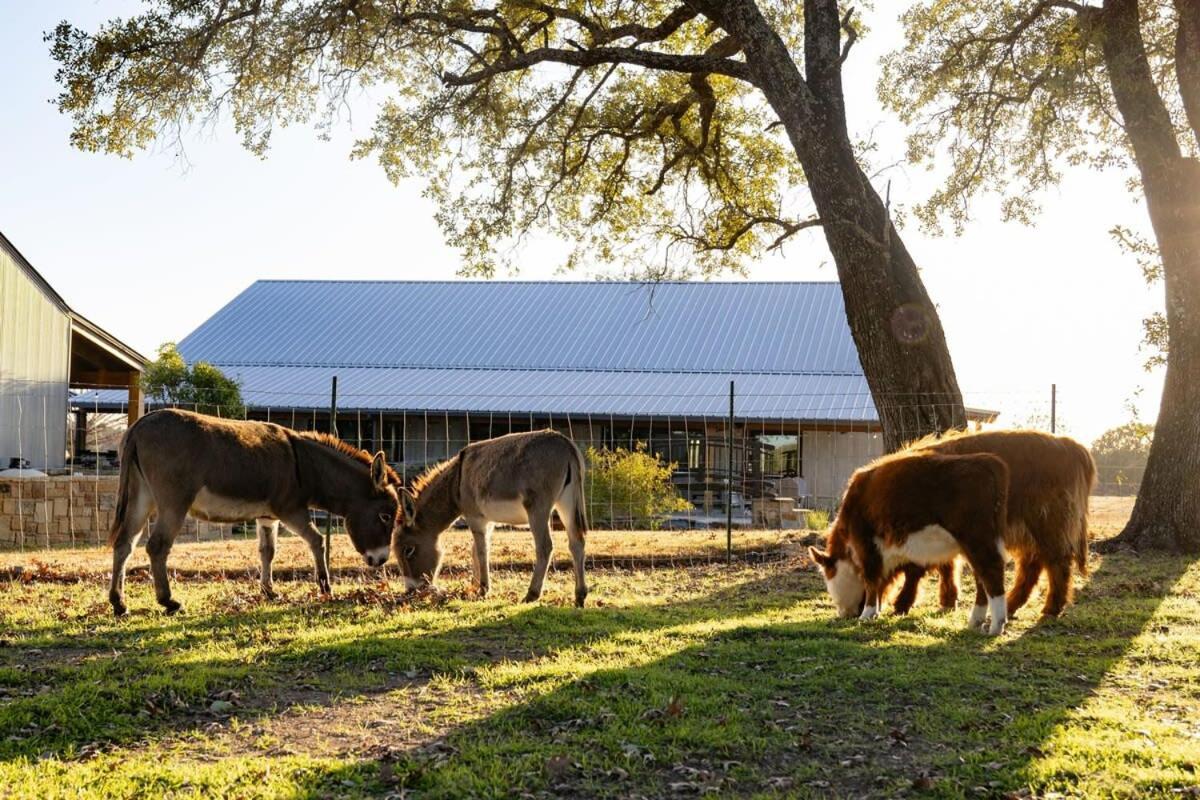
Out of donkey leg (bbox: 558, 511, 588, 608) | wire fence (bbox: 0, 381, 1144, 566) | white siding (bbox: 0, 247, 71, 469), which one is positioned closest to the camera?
donkey leg (bbox: 558, 511, 588, 608)

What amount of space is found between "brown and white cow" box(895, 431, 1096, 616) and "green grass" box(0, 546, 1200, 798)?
39cm

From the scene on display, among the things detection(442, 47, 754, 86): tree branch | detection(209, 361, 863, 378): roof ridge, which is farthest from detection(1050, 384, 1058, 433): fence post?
detection(209, 361, 863, 378): roof ridge

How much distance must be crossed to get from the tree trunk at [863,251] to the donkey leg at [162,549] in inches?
298

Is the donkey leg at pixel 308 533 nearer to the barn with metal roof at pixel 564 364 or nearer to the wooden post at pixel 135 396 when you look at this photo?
the barn with metal roof at pixel 564 364

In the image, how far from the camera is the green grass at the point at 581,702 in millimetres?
4902

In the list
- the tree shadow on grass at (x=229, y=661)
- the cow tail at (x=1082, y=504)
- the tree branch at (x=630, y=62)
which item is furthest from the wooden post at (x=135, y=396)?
the cow tail at (x=1082, y=504)

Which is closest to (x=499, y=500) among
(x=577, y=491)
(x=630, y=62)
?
(x=577, y=491)

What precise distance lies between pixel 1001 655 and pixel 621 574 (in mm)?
5944

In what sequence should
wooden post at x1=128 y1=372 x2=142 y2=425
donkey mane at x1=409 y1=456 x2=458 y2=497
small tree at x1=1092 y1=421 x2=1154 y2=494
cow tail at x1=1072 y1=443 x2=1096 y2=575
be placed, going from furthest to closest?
small tree at x1=1092 y1=421 x2=1154 y2=494
wooden post at x1=128 y1=372 x2=142 y2=425
donkey mane at x1=409 y1=456 x2=458 y2=497
cow tail at x1=1072 y1=443 x2=1096 y2=575

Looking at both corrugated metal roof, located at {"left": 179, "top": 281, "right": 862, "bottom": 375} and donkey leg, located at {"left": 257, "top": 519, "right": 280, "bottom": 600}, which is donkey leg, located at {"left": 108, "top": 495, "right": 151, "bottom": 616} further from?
corrugated metal roof, located at {"left": 179, "top": 281, "right": 862, "bottom": 375}

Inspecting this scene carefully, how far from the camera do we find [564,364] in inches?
1256

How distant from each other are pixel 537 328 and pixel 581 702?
28.9m

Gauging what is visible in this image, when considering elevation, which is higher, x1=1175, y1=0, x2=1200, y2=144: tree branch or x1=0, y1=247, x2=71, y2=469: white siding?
x1=1175, y1=0, x2=1200, y2=144: tree branch

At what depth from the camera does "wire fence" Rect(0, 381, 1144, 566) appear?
17.2m
